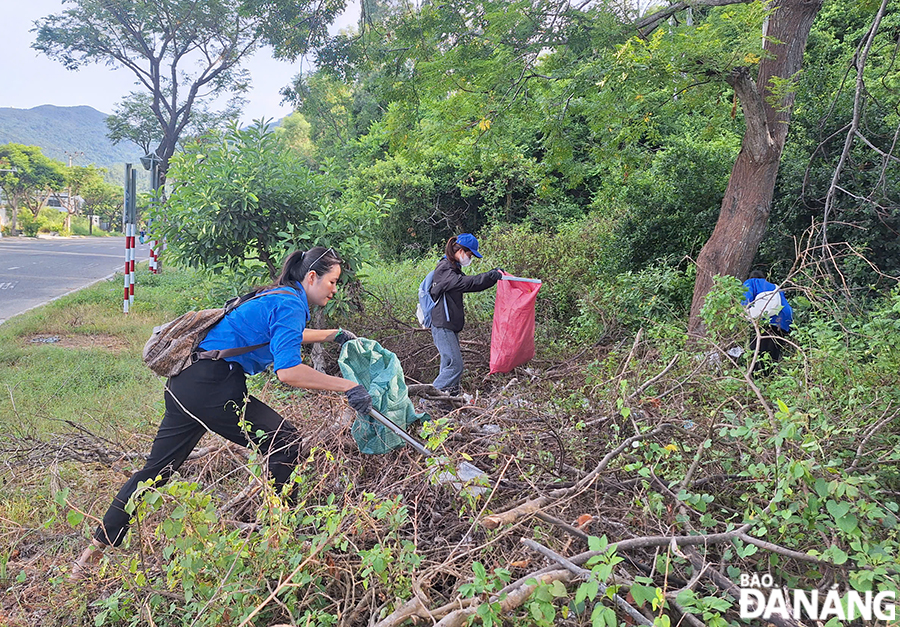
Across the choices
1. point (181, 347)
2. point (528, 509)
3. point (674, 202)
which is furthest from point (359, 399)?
point (674, 202)

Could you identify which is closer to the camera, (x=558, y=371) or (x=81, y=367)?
(x=558, y=371)

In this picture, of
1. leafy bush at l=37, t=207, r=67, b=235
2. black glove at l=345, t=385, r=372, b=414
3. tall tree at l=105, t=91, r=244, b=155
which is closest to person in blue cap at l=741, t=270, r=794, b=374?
black glove at l=345, t=385, r=372, b=414

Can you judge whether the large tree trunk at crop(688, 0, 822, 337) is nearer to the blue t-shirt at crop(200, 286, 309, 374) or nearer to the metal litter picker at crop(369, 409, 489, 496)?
the metal litter picker at crop(369, 409, 489, 496)

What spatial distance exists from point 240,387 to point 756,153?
5381 millimetres

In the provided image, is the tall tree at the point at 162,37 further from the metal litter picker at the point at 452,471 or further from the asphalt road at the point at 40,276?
the metal litter picker at the point at 452,471

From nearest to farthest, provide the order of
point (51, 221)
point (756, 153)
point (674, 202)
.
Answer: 1. point (756, 153)
2. point (674, 202)
3. point (51, 221)

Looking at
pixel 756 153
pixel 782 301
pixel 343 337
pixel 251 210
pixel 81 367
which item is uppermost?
pixel 756 153

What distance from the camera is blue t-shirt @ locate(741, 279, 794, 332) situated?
16.8 feet

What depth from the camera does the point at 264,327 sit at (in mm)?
2973

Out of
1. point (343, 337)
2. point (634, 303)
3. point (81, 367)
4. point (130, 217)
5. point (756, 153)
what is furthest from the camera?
point (130, 217)

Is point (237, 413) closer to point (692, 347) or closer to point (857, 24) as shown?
point (692, 347)

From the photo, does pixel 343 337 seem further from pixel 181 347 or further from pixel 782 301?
pixel 782 301

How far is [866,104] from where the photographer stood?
6367 mm

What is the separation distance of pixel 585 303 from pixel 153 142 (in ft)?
73.1
